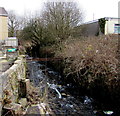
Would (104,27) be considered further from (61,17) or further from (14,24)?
(14,24)

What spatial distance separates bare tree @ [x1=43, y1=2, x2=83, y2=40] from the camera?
1464 cm

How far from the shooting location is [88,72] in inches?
283

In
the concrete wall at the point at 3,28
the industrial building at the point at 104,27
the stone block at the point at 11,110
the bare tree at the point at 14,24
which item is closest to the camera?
the stone block at the point at 11,110

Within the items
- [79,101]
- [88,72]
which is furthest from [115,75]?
[79,101]

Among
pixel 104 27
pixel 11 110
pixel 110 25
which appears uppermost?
pixel 110 25

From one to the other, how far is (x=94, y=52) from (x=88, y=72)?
1374 mm

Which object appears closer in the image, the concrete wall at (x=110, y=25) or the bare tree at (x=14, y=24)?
the concrete wall at (x=110, y=25)

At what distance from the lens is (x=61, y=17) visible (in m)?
15.0

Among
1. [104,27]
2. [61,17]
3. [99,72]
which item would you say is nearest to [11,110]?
[99,72]

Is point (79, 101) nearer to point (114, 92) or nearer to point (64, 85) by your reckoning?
point (114, 92)

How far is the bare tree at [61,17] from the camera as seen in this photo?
576 inches

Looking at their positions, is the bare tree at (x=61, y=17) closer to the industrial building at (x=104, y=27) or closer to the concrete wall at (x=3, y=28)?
the industrial building at (x=104, y=27)

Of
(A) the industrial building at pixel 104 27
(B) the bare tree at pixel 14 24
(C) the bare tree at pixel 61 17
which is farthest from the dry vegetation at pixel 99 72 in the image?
(B) the bare tree at pixel 14 24

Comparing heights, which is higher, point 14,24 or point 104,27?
point 14,24
